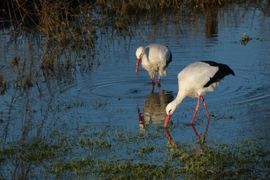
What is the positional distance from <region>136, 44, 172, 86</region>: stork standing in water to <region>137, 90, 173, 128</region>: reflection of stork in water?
74 centimetres

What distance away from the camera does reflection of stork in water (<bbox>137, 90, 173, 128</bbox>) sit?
405 inches

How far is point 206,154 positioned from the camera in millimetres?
8320

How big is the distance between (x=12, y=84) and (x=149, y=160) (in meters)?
4.63

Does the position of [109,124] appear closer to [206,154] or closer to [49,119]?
[49,119]

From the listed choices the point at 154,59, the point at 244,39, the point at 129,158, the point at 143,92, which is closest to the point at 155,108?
the point at 143,92

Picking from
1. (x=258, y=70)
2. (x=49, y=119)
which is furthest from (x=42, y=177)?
(x=258, y=70)

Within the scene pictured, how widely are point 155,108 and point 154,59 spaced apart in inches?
75.0

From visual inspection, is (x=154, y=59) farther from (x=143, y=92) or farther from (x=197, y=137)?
(x=197, y=137)

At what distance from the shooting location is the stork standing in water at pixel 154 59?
12.9 metres

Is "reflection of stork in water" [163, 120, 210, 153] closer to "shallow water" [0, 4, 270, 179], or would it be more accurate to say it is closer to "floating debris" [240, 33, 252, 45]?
"shallow water" [0, 4, 270, 179]

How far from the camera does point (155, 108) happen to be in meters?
11.2

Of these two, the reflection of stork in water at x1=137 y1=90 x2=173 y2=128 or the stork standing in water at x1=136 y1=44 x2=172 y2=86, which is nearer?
the reflection of stork in water at x1=137 y1=90 x2=173 y2=128

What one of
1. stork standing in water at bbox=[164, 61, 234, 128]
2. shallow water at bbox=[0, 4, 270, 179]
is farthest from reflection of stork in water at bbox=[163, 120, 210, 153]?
stork standing in water at bbox=[164, 61, 234, 128]

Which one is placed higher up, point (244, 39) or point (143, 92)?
point (244, 39)
